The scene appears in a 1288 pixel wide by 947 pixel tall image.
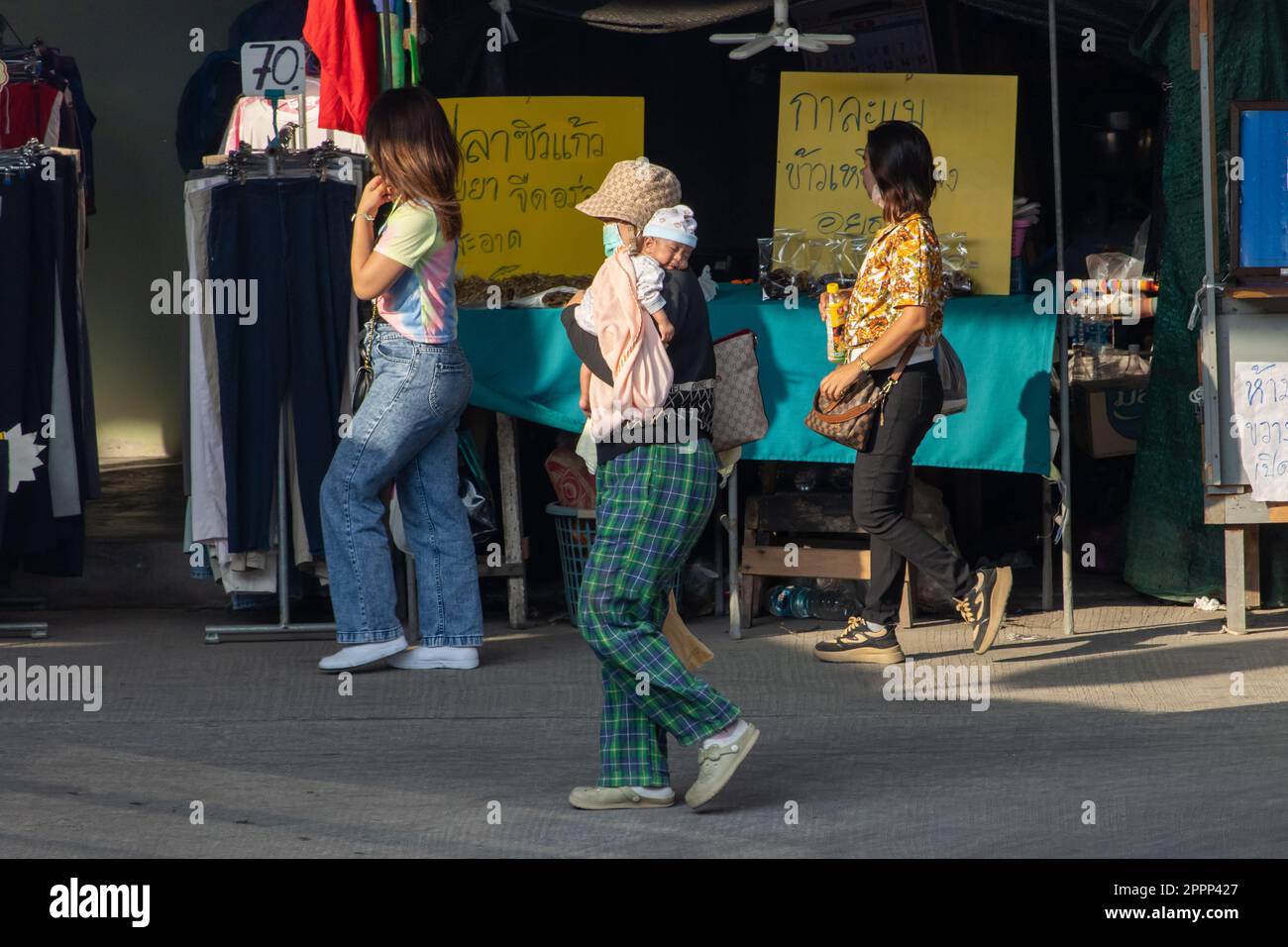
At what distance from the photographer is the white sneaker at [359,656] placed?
621 cm

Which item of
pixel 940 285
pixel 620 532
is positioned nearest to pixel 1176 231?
pixel 940 285

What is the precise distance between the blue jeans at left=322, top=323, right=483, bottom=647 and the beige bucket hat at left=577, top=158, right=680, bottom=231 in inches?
66.4

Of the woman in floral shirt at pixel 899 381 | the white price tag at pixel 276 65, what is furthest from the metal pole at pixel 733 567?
the white price tag at pixel 276 65

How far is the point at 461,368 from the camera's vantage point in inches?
243

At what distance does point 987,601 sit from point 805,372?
116 cm

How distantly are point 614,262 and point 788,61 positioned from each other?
4194 mm

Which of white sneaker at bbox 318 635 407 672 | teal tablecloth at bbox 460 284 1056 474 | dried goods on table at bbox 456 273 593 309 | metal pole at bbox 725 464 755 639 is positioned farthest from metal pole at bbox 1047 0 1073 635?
white sneaker at bbox 318 635 407 672

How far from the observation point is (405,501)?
629cm

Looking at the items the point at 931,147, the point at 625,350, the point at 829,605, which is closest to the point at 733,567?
the point at 829,605

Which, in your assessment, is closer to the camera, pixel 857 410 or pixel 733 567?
pixel 857 410

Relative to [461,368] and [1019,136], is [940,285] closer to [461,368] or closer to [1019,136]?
[461,368]

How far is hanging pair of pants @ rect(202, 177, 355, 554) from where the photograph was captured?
656 cm

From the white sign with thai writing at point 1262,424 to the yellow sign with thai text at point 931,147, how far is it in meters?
0.98

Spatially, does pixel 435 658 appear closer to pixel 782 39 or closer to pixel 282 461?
pixel 282 461
